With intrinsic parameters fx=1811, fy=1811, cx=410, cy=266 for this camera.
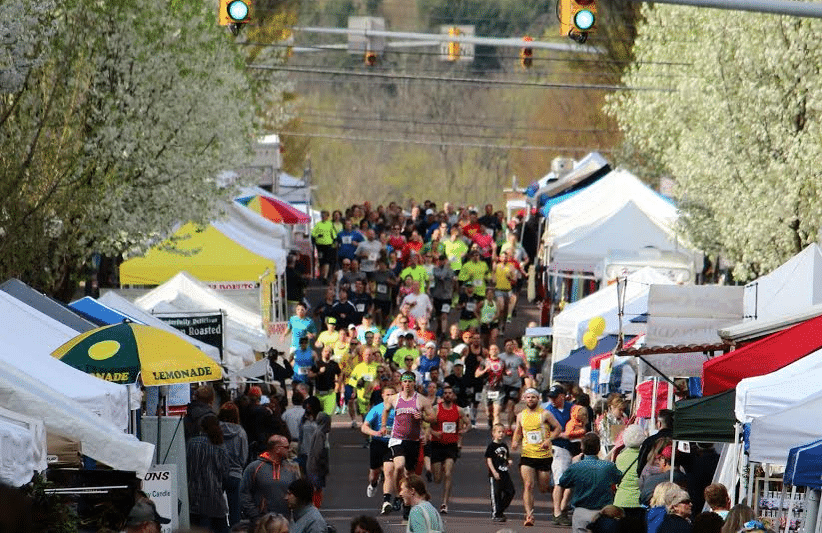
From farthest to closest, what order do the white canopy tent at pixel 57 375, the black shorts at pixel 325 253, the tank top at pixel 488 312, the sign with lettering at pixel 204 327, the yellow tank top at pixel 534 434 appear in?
1. the black shorts at pixel 325 253
2. the tank top at pixel 488 312
3. the sign with lettering at pixel 204 327
4. the yellow tank top at pixel 534 434
5. the white canopy tent at pixel 57 375

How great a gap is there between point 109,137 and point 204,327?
4109 mm

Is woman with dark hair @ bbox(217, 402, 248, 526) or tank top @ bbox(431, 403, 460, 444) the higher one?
tank top @ bbox(431, 403, 460, 444)

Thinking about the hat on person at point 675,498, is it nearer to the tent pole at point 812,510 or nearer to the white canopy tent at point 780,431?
the white canopy tent at point 780,431

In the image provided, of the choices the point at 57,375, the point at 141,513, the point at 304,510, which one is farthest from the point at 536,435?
the point at 141,513

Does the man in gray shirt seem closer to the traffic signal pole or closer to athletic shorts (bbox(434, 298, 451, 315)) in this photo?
athletic shorts (bbox(434, 298, 451, 315))

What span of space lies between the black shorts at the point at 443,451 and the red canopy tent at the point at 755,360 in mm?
5979

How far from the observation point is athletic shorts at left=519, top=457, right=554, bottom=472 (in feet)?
65.9

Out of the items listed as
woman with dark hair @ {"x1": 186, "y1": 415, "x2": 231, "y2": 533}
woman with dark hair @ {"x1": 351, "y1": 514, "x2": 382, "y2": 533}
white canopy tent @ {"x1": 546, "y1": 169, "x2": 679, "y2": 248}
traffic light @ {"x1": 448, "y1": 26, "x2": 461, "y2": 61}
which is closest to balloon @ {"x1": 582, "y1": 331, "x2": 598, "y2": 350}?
white canopy tent @ {"x1": 546, "y1": 169, "x2": 679, "y2": 248}

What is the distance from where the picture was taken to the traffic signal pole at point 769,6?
1333 cm

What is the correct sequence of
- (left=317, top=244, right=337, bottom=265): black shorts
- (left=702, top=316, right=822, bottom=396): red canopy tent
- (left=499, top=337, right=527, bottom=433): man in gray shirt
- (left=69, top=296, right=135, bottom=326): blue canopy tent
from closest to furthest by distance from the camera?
(left=702, top=316, right=822, bottom=396): red canopy tent
(left=69, top=296, right=135, bottom=326): blue canopy tent
(left=499, top=337, right=527, bottom=433): man in gray shirt
(left=317, top=244, right=337, bottom=265): black shorts

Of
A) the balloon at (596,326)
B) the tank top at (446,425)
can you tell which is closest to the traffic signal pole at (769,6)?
the tank top at (446,425)

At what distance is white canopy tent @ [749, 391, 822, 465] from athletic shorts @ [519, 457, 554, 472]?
25.3 feet

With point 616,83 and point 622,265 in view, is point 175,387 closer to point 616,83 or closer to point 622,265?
point 622,265

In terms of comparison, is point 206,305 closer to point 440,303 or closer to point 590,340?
point 590,340
